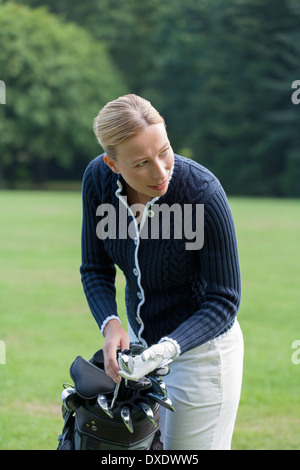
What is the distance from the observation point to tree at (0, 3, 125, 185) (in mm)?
47812

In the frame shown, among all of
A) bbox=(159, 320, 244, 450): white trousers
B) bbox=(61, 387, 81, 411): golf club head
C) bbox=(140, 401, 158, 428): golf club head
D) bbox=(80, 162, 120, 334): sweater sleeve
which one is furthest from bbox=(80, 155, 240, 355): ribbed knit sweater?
bbox=(61, 387, 81, 411): golf club head

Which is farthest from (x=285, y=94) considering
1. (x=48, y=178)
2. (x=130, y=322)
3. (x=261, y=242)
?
(x=130, y=322)

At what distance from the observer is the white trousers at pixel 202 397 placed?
2.64 meters

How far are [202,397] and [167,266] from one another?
511mm

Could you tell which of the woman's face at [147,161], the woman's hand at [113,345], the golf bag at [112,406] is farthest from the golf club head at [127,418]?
the woman's face at [147,161]

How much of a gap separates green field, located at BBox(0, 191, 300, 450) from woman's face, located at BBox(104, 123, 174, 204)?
2576 millimetres

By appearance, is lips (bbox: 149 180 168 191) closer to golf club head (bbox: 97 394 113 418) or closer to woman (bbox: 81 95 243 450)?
woman (bbox: 81 95 243 450)

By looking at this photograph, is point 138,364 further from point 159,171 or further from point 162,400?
point 159,171

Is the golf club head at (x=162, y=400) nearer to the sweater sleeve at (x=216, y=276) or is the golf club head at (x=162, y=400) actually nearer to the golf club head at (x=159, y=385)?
the golf club head at (x=159, y=385)

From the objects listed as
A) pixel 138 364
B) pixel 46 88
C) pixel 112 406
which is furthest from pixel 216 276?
pixel 46 88

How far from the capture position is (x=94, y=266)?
2.88m
